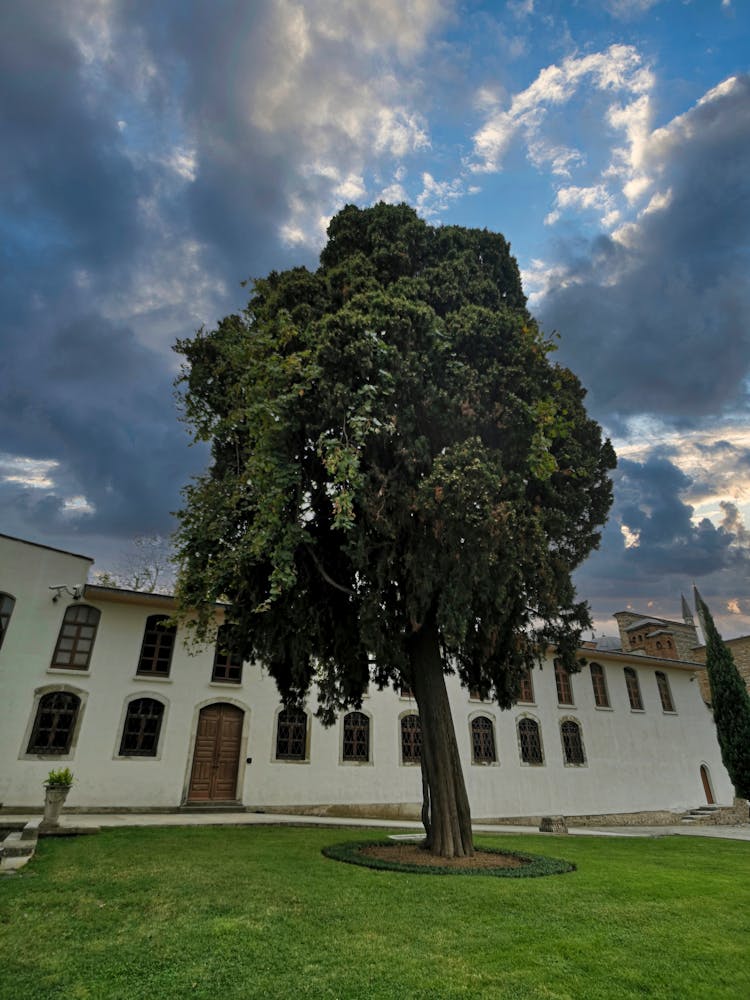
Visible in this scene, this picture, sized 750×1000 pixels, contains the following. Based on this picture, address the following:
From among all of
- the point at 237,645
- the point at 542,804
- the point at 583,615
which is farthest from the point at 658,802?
the point at 237,645

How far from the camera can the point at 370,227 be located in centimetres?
1055

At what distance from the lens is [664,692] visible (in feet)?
82.7

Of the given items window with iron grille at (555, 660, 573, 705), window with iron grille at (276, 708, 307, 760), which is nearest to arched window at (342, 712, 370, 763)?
window with iron grille at (276, 708, 307, 760)

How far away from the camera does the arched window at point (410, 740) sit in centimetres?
1819

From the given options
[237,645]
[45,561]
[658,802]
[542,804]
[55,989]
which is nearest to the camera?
[55,989]

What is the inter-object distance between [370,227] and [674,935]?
36.7 ft

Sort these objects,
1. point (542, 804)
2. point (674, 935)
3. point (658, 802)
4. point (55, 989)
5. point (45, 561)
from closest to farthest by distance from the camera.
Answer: point (55, 989), point (674, 935), point (45, 561), point (542, 804), point (658, 802)

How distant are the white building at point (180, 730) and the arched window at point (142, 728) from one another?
0.09 feet

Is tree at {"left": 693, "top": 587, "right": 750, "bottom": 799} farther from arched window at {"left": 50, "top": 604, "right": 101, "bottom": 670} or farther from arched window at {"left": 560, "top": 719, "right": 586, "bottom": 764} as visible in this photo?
arched window at {"left": 50, "top": 604, "right": 101, "bottom": 670}

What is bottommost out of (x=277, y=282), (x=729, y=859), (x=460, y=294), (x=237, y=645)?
(x=729, y=859)

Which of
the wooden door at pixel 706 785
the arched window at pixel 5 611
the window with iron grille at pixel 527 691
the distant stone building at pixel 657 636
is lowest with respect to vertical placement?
the wooden door at pixel 706 785

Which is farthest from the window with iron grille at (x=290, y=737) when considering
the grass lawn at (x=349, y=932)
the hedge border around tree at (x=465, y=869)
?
the grass lawn at (x=349, y=932)

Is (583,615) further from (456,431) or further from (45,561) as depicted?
(45,561)

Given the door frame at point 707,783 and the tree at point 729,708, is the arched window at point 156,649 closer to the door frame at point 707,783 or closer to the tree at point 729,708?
the tree at point 729,708
